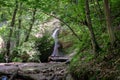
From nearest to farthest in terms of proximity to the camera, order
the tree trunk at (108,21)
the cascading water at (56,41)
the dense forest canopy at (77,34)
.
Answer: the tree trunk at (108,21), the dense forest canopy at (77,34), the cascading water at (56,41)

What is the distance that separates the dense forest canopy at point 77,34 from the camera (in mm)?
6051

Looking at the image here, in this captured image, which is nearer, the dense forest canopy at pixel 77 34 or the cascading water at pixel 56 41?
the dense forest canopy at pixel 77 34

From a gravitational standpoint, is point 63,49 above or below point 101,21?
below

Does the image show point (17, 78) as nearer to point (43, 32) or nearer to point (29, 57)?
point (29, 57)

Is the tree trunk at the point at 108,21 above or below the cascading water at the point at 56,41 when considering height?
above

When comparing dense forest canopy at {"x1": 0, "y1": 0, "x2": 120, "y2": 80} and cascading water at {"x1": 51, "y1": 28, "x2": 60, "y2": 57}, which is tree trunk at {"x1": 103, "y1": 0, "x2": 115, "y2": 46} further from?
cascading water at {"x1": 51, "y1": 28, "x2": 60, "y2": 57}

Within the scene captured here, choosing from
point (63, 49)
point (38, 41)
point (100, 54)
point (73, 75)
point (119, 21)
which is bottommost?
point (63, 49)

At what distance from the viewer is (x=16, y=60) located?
18.1m

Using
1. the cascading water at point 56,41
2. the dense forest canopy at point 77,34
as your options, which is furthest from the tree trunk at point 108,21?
the cascading water at point 56,41

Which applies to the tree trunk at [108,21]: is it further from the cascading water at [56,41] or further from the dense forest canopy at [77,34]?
the cascading water at [56,41]

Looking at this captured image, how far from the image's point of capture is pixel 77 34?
1230 centimetres

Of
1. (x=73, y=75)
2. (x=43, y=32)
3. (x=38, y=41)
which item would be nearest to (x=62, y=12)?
(x=73, y=75)

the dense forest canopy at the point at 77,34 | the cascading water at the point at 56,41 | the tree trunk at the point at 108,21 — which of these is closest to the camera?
the tree trunk at the point at 108,21

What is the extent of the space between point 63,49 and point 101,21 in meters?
14.8
